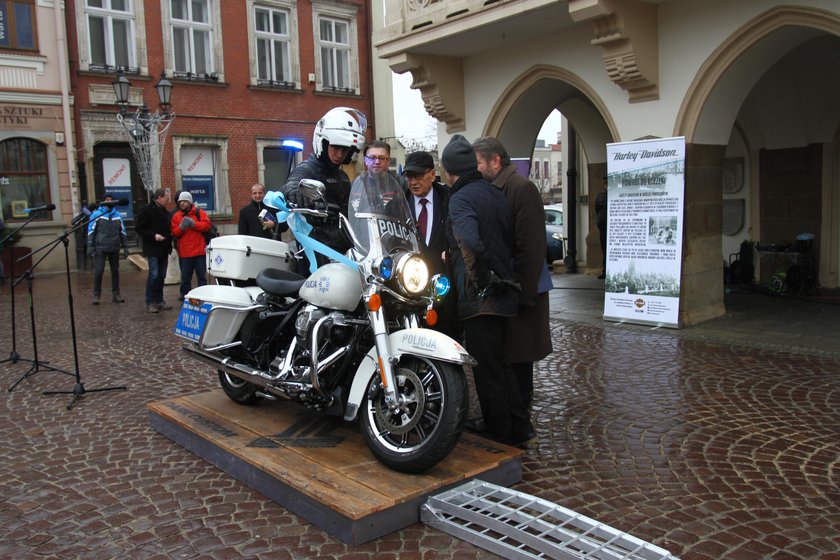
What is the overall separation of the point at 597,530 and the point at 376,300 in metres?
1.46

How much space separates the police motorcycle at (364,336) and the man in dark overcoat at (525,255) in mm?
642

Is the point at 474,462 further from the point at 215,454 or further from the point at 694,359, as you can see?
the point at 694,359

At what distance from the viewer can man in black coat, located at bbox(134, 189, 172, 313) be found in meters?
10.7

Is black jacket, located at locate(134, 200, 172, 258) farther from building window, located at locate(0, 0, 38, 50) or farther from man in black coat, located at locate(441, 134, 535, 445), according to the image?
building window, located at locate(0, 0, 38, 50)

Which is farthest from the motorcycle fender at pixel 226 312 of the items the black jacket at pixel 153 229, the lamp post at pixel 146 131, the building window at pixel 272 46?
the building window at pixel 272 46

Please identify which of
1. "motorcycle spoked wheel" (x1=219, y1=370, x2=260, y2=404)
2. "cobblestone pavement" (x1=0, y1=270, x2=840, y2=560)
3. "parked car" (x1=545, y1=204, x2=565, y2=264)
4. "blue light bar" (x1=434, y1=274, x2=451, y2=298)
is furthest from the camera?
Answer: "parked car" (x1=545, y1=204, x2=565, y2=264)

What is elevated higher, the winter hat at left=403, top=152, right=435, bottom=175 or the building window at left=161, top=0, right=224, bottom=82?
the building window at left=161, top=0, right=224, bottom=82

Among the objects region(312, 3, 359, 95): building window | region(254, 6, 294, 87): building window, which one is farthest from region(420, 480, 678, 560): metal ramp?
region(312, 3, 359, 95): building window

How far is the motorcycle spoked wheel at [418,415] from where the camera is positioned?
135 inches

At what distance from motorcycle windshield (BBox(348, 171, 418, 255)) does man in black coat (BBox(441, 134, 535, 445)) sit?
29 centimetres

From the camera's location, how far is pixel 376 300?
3.59 meters

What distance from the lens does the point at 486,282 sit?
4.08 metres

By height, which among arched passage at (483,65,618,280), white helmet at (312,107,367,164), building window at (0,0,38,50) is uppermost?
building window at (0,0,38,50)

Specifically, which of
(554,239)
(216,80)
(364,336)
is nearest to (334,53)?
→ (216,80)
